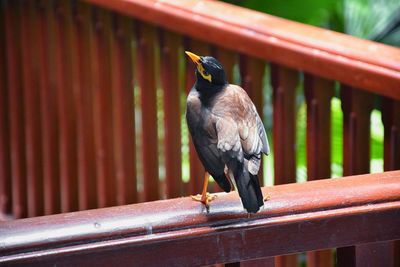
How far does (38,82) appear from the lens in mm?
3207

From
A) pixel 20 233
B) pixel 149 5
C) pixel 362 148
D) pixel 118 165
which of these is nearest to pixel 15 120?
pixel 118 165

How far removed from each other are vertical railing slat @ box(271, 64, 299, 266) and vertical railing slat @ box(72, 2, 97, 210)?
779 mm

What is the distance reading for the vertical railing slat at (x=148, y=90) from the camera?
2.73m

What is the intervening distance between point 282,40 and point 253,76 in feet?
0.63

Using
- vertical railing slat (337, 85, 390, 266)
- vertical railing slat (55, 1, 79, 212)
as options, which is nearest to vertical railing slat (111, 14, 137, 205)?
vertical railing slat (55, 1, 79, 212)

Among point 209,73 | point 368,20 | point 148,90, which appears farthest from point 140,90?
point 368,20

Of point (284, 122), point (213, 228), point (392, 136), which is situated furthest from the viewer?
point (284, 122)

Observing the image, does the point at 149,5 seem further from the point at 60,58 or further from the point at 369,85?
the point at 369,85

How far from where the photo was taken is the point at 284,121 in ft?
8.00

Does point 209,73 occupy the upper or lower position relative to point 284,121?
upper

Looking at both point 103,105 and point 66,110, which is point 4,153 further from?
point 103,105

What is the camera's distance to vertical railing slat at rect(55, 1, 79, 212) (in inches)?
119

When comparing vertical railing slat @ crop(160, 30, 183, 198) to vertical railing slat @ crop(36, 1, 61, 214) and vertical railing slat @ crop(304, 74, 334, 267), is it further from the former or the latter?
vertical railing slat @ crop(36, 1, 61, 214)

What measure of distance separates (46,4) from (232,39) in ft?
3.12
